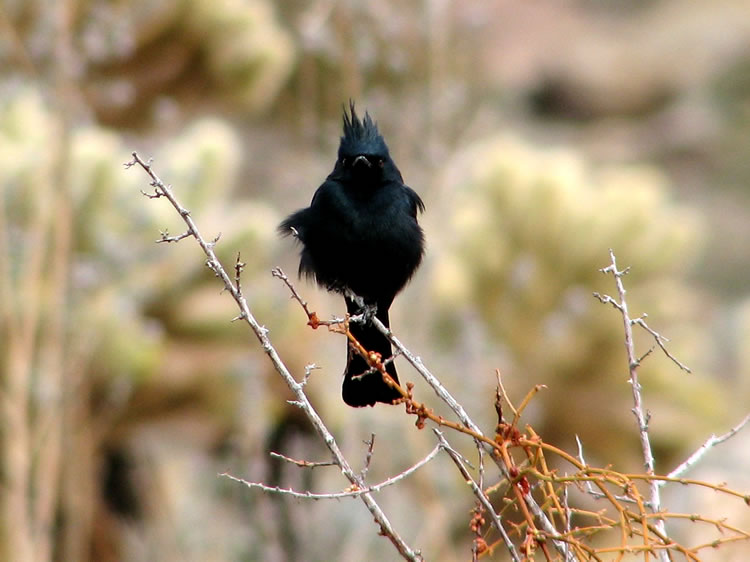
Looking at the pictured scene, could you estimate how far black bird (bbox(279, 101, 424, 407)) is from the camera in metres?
3.70

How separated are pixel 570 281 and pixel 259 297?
9.12 feet

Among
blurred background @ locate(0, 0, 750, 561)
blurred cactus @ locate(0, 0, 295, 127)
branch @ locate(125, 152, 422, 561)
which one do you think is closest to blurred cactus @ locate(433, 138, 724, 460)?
blurred background @ locate(0, 0, 750, 561)

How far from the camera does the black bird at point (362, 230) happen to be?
3.70 m

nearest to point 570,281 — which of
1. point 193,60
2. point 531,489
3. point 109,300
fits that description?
point 193,60

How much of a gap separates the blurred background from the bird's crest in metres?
1.07

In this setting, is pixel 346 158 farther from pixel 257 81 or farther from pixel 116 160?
pixel 257 81

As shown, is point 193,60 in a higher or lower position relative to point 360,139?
higher

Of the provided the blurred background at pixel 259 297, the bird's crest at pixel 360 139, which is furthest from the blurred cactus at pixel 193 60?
the bird's crest at pixel 360 139

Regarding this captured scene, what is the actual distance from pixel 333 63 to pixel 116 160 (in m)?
1.39

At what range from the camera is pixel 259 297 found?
21.9 feet

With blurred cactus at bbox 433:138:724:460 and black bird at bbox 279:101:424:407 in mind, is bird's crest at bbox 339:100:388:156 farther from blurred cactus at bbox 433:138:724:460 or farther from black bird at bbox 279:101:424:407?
blurred cactus at bbox 433:138:724:460

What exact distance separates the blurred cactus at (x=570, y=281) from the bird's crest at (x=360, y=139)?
4.17m

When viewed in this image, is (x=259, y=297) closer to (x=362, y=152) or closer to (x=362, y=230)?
(x=362, y=152)

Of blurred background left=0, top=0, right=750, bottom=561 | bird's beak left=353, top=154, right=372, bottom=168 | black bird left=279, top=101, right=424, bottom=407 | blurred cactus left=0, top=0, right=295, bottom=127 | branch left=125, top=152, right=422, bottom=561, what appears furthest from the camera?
blurred cactus left=0, top=0, right=295, bottom=127
